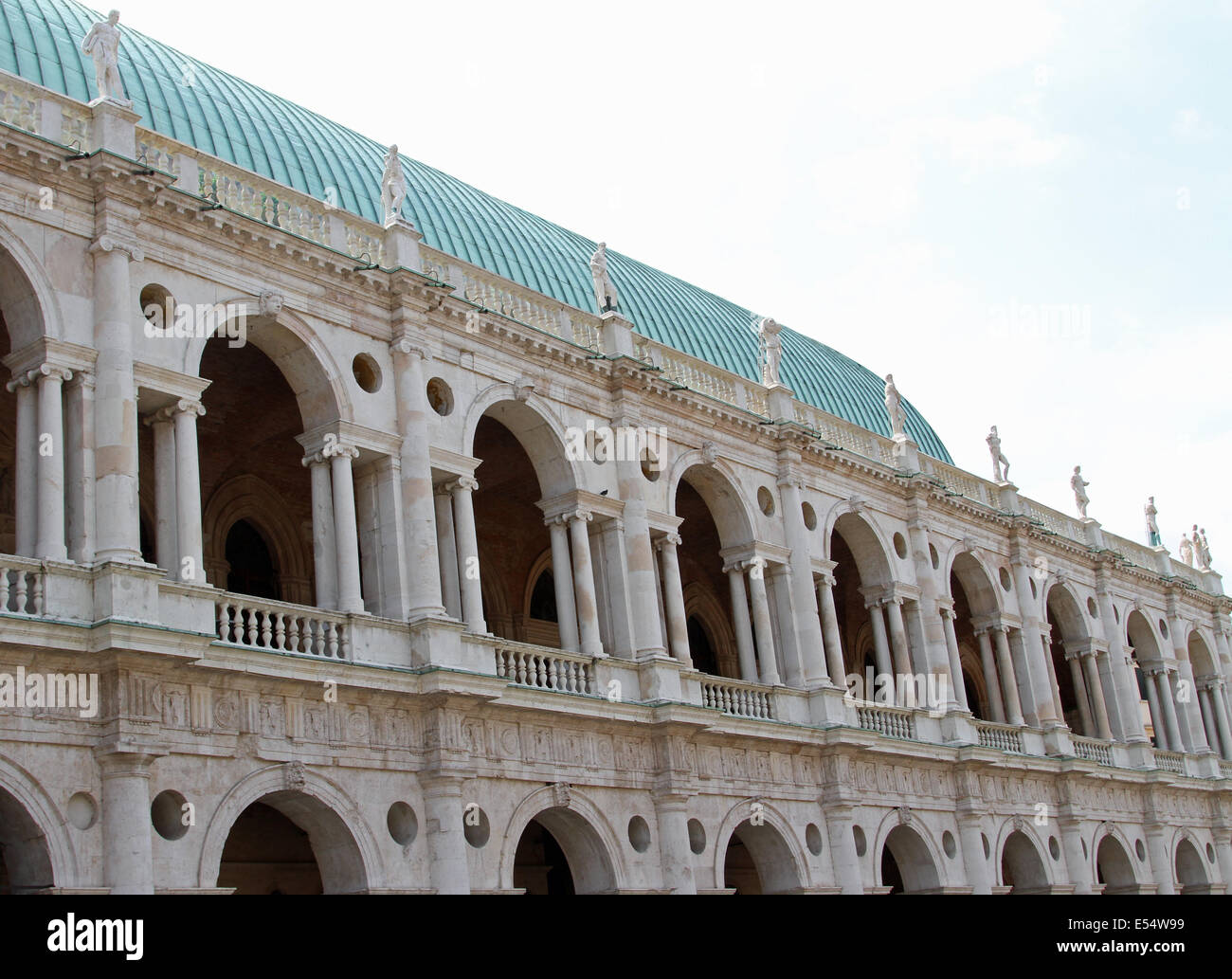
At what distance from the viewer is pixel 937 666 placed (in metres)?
31.9

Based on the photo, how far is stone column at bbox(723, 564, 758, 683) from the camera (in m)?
27.3

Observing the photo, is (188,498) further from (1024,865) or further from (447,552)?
(1024,865)

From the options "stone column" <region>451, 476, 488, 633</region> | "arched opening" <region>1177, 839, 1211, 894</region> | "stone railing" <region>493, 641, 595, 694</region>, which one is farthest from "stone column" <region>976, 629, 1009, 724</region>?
"stone column" <region>451, 476, 488, 633</region>

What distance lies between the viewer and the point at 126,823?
16000 mm

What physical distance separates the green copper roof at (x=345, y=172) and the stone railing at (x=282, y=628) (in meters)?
7.91

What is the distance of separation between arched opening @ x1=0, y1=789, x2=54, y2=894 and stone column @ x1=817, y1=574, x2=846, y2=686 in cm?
1649

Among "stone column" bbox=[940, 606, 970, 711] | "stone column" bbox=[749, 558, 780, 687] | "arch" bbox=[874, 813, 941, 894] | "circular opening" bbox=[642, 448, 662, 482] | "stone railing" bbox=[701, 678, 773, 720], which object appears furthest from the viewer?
"stone column" bbox=[940, 606, 970, 711]

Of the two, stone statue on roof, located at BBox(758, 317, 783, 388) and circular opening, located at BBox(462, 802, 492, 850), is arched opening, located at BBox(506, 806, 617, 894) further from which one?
stone statue on roof, located at BBox(758, 317, 783, 388)

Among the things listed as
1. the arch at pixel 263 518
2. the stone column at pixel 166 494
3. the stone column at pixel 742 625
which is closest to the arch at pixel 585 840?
the stone column at pixel 742 625

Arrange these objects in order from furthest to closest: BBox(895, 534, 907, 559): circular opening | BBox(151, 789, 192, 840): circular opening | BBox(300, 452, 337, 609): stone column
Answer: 1. BBox(895, 534, 907, 559): circular opening
2. BBox(300, 452, 337, 609): stone column
3. BBox(151, 789, 192, 840): circular opening

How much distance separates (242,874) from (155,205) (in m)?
10.5

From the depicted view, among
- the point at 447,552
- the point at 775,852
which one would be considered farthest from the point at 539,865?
the point at 447,552

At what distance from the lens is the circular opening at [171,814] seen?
1686 centimetres

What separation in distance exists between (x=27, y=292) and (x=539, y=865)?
1517 centimetres
